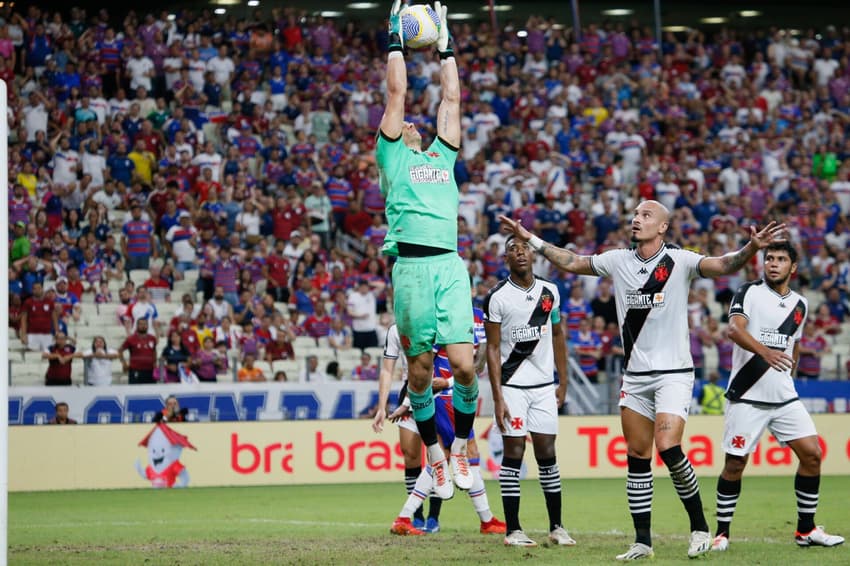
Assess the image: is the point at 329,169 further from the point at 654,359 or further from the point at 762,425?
the point at 654,359

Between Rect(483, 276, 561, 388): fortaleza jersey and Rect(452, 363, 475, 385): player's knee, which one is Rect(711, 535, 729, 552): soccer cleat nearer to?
Rect(483, 276, 561, 388): fortaleza jersey

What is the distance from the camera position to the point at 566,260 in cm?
1112

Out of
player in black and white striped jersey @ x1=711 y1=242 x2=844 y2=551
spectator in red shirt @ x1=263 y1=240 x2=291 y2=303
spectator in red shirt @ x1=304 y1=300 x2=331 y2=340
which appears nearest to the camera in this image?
player in black and white striped jersey @ x1=711 y1=242 x2=844 y2=551

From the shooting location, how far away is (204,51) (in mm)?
30609

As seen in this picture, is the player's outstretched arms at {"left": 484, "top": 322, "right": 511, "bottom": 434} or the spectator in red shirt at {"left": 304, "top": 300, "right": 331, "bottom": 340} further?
the spectator in red shirt at {"left": 304, "top": 300, "right": 331, "bottom": 340}

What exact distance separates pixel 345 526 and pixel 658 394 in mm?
4807

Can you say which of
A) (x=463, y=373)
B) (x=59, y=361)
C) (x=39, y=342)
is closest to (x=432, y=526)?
(x=463, y=373)

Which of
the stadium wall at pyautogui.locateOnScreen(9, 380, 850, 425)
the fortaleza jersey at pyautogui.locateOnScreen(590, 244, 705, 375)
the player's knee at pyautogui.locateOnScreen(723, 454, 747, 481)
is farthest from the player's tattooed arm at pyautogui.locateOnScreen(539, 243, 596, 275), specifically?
the stadium wall at pyautogui.locateOnScreen(9, 380, 850, 425)

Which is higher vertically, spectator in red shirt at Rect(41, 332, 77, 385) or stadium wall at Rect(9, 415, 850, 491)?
spectator in red shirt at Rect(41, 332, 77, 385)

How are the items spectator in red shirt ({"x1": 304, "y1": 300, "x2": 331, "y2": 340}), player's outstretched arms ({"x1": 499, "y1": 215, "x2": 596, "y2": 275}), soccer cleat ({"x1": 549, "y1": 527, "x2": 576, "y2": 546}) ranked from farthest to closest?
spectator in red shirt ({"x1": 304, "y1": 300, "x2": 331, "y2": 340}) → soccer cleat ({"x1": 549, "y1": 527, "x2": 576, "y2": 546}) → player's outstretched arms ({"x1": 499, "y1": 215, "x2": 596, "y2": 275})

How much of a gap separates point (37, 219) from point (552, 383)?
15044mm

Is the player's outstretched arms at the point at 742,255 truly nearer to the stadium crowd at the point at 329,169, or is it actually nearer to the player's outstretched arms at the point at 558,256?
the player's outstretched arms at the point at 558,256

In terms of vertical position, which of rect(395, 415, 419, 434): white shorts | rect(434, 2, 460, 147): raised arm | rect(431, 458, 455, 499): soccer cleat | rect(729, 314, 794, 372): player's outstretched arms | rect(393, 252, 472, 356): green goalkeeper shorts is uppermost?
rect(434, 2, 460, 147): raised arm

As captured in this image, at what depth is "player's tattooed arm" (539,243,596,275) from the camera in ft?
36.3
